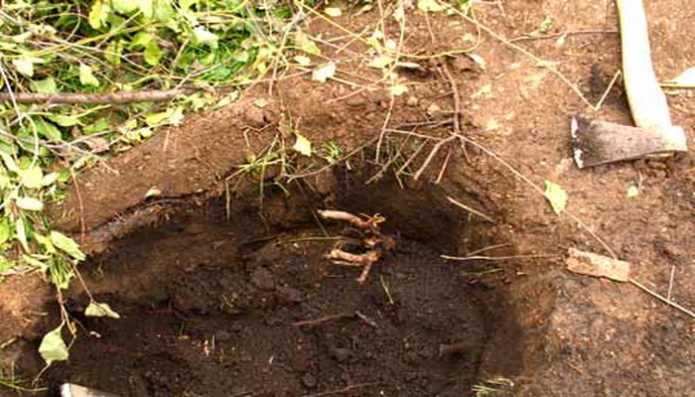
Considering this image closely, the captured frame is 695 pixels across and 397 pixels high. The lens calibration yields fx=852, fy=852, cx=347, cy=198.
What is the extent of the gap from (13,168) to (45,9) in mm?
427

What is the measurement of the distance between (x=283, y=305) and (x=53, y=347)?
629 millimetres

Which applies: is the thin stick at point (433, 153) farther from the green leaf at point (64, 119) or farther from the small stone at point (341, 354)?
the green leaf at point (64, 119)

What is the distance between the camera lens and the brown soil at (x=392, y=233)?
2.07 metres

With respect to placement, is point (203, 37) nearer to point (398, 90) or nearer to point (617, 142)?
point (398, 90)

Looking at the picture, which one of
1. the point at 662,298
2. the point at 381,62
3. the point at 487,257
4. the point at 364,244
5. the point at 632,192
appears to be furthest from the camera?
the point at 364,244

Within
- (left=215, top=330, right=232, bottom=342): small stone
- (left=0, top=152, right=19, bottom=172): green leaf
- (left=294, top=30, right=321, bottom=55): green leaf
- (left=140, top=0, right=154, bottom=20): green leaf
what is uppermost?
(left=140, top=0, right=154, bottom=20): green leaf

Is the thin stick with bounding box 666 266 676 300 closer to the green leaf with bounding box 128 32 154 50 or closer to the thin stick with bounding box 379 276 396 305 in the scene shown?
the thin stick with bounding box 379 276 396 305

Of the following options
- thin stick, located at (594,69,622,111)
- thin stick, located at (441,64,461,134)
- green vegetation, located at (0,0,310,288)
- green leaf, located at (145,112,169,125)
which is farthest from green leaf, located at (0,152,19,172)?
thin stick, located at (594,69,622,111)

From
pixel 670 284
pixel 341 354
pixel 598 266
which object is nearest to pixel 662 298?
pixel 670 284

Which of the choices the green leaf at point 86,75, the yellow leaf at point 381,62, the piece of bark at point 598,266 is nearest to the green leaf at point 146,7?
the green leaf at point 86,75

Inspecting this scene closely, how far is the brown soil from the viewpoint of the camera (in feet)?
6.78

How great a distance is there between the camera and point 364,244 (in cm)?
240

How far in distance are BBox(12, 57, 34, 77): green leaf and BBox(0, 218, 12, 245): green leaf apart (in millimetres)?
382

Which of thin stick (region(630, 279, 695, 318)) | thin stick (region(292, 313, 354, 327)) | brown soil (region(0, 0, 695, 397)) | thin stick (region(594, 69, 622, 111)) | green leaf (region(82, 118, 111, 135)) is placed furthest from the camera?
thin stick (region(292, 313, 354, 327))
